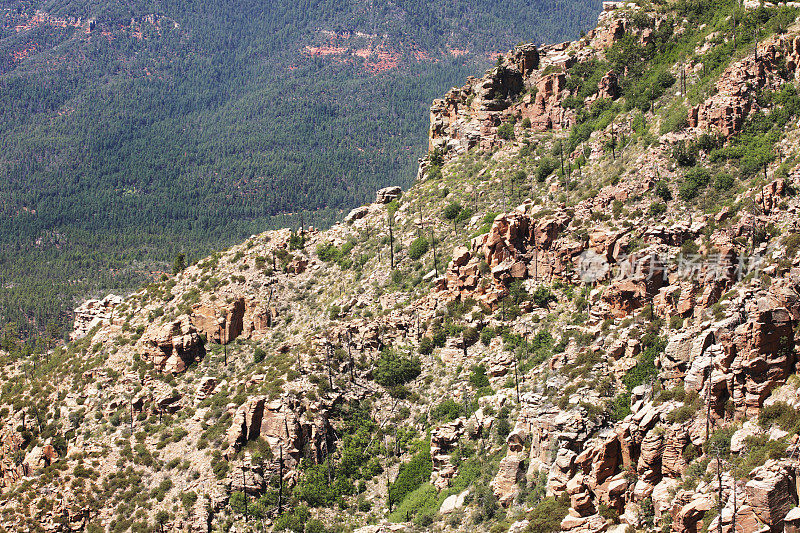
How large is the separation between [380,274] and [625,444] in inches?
2026

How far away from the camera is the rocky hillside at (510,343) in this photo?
207ft

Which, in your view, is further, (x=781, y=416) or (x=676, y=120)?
(x=676, y=120)

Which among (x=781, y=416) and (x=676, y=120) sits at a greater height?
(x=676, y=120)

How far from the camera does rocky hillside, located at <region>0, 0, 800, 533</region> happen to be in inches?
2483

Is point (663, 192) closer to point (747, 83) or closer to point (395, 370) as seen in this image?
point (747, 83)

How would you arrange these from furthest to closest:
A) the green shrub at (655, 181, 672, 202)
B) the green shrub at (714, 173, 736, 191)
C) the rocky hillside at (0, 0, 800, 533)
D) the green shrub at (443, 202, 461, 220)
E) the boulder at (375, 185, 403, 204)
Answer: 1. the boulder at (375, 185, 403, 204)
2. the green shrub at (443, 202, 461, 220)
3. the green shrub at (655, 181, 672, 202)
4. the green shrub at (714, 173, 736, 191)
5. the rocky hillside at (0, 0, 800, 533)

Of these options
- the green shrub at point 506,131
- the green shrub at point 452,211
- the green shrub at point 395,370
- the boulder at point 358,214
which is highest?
the green shrub at point 506,131

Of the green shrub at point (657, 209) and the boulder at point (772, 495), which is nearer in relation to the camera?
the boulder at point (772, 495)

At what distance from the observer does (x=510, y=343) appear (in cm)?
9281

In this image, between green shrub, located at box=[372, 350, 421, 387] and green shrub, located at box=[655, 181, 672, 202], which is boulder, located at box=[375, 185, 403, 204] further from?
green shrub, located at box=[655, 181, 672, 202]

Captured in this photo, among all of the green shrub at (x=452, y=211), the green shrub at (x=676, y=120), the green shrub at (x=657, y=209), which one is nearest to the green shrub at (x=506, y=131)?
the green shrub at (x=452, y=211)

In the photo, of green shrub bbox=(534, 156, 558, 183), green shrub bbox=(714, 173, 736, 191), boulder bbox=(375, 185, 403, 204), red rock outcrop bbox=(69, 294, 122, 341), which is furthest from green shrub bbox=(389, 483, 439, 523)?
red rock outcrop bbox=(69, 294, 122, 341)

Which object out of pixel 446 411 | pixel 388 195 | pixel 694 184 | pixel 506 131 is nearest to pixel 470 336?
pixel 446 411

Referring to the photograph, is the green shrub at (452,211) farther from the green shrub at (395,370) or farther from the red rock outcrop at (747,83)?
the red rock outcrop at (747,83)
